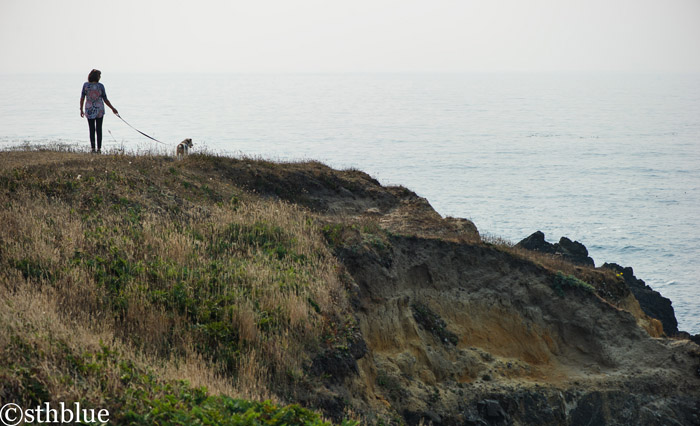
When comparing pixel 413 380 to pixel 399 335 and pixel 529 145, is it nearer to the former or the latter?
pixel 399 335

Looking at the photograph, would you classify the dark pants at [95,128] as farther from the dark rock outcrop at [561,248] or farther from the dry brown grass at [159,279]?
the dark rock outcrop at [561,248]

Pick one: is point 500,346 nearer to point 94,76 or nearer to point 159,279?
point 159,279

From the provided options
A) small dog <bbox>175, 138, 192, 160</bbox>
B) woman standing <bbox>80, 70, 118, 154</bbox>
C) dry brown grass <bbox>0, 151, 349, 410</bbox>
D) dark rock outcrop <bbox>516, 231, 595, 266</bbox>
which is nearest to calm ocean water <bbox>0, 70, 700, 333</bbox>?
small dog <bbox>175, 138, 192, 160</bbox>

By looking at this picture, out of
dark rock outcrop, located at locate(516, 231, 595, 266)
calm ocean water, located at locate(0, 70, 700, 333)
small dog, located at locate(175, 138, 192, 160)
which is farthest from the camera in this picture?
calm ocean water, located at locate(0, 70, 700, 333)

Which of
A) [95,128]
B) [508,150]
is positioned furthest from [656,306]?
[508,150]

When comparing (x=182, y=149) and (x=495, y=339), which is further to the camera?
(x=182, y=149)

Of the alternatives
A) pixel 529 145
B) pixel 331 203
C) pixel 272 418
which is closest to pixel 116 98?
pixel 529 145

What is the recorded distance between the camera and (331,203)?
20672 millimetres

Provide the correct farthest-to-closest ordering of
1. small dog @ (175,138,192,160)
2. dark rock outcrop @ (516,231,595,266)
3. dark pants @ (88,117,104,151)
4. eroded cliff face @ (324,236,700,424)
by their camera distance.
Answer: dark rock outcrop @ (516,231,595,266) < small dog @ (175,138,192,160) < dark pants @ (88,117,104,151) < eroded cliff face @ (324,236,700,424)

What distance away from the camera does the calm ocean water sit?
50.1m

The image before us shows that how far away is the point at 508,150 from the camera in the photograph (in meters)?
92.6

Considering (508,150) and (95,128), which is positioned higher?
(95,128)

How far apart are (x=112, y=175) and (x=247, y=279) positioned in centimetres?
647

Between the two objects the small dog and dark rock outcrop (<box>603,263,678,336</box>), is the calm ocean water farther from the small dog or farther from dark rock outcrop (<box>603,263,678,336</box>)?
dark rock outcrop (<box>603,263,678,336</box>)
